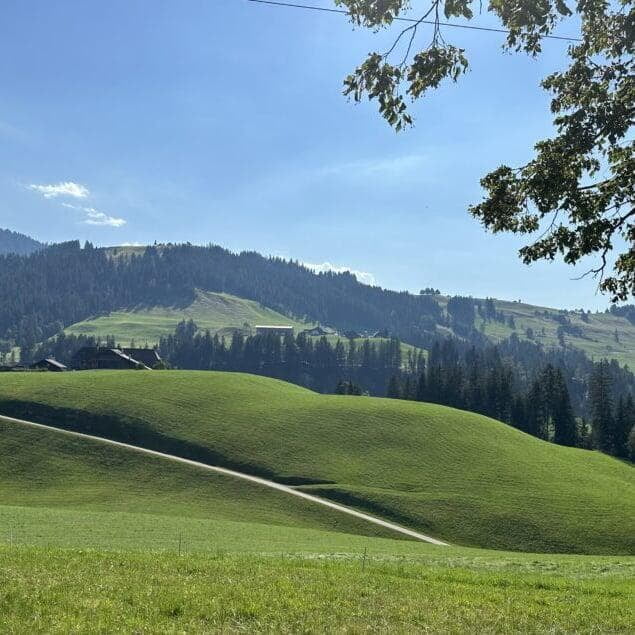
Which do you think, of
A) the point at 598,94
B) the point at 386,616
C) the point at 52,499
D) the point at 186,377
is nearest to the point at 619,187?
the point at 598,94

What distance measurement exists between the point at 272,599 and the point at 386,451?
224 ft

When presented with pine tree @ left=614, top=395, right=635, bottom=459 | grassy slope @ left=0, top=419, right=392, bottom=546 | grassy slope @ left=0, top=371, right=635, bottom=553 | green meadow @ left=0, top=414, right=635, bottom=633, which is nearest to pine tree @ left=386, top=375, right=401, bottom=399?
pine tree @ left=614, top=395, right=635, bottom=459

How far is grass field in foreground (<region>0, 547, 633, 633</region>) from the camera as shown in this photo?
12.2m

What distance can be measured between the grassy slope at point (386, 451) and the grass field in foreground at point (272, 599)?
1754 inches

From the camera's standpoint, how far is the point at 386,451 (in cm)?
8044

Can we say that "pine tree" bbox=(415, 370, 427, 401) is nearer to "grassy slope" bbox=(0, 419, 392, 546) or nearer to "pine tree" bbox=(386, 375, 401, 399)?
"pine tree" bbox=(386, 375, 401, 399)

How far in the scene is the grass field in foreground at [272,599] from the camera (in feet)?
40.0

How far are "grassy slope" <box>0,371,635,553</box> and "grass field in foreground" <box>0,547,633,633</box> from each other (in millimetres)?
44544

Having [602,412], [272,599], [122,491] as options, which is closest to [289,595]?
[272,599]

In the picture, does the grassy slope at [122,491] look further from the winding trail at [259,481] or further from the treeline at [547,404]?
the treeline at [547,404]

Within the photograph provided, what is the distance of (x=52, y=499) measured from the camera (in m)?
64.7

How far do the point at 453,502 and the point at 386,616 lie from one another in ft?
184

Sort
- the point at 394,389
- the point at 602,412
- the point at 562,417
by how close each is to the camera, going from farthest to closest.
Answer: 1. the point at 394,389
2. the point at 562,417
3. the point at 602,412

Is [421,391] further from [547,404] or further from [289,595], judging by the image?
[289,595]
